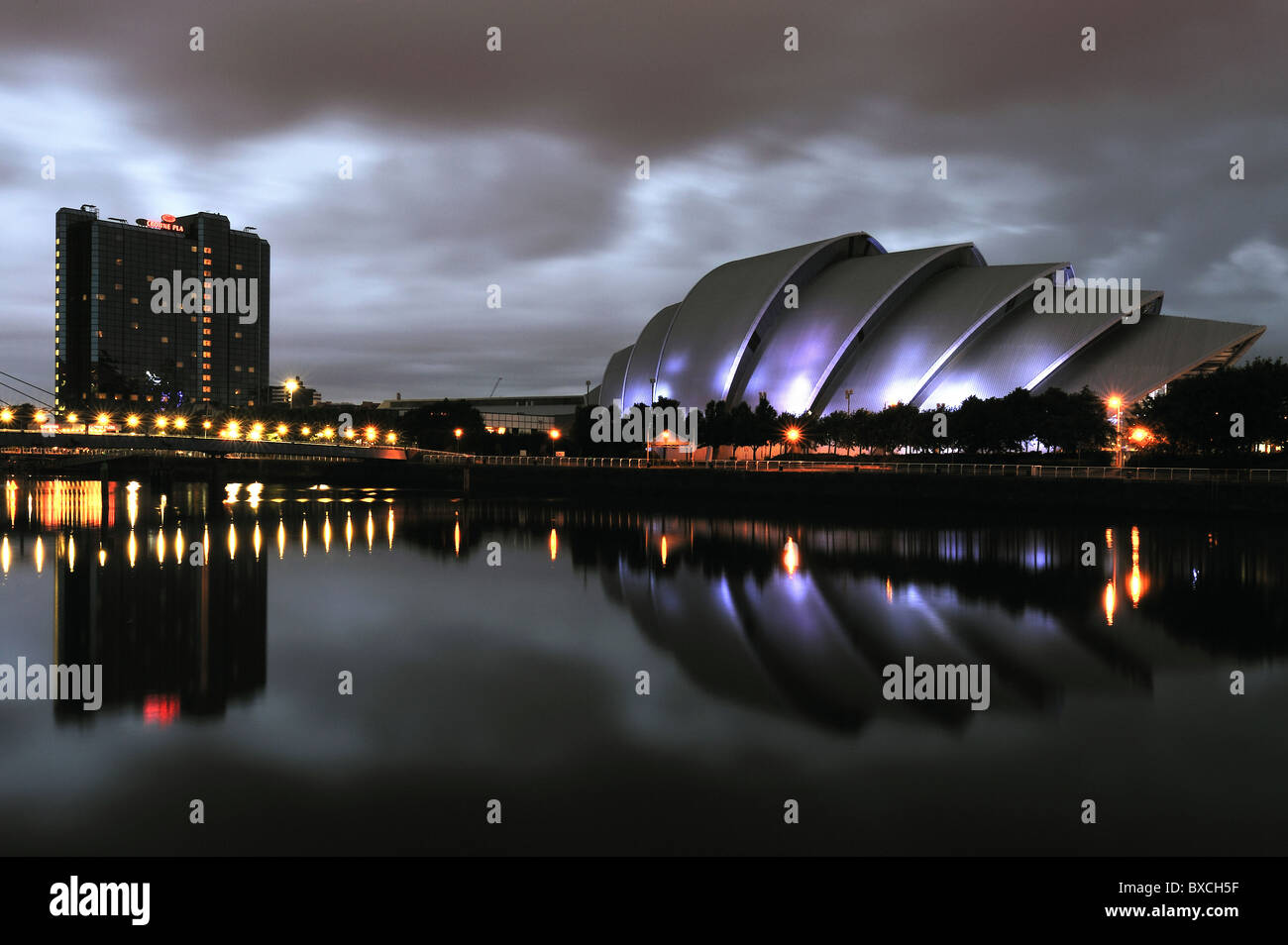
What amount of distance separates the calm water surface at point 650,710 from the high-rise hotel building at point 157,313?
467 feet

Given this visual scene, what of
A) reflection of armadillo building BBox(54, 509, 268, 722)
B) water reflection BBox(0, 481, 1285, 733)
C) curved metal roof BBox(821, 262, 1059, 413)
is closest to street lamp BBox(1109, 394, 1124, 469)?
curved metal roof BBox(821, 262, 1059, 413)

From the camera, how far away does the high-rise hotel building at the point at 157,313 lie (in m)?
154

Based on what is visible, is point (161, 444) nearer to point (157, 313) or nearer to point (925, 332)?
point (925, 332)

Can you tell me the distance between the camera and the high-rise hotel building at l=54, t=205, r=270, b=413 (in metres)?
154

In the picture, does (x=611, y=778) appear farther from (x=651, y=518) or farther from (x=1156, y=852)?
(x=651, y=518)

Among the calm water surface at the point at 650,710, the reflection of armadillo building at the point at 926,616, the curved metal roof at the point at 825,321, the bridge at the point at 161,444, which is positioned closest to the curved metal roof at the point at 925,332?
the curved metal roof at the point at 825,321

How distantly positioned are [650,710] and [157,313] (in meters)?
170

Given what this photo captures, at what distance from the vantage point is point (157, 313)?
156m

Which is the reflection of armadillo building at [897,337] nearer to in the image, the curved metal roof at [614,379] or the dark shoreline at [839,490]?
the curved metal roof at [614,379]

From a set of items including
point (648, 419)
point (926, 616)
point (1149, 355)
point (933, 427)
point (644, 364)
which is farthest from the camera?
point (644, 364)

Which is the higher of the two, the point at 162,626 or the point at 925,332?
the point at 925,332

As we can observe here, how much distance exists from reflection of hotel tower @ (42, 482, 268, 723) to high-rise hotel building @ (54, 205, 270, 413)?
13389 centimetres

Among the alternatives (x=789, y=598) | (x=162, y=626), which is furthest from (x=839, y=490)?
(x=162, y=626)

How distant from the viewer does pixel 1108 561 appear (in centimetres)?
2178
